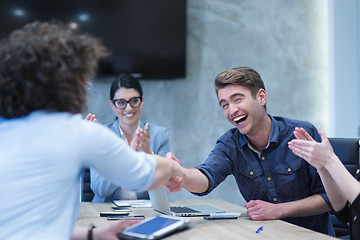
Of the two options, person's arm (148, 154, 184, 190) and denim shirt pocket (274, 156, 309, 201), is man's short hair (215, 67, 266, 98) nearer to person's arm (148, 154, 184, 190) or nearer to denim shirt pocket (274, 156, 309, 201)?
denim shirt pocket (274, 156, 309, 201)

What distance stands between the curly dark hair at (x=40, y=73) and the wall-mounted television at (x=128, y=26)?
8.48 feet

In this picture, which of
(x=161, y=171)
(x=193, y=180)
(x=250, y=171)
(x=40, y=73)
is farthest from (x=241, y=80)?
(x=40, y=73)

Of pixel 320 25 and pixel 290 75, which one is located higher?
pixel 320 25

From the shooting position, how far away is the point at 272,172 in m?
2.14

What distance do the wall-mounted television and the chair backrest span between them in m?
1.84

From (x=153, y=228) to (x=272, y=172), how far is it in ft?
3.47

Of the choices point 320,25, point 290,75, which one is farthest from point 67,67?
point 320,25

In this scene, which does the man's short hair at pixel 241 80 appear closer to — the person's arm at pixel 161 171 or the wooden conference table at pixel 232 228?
the wooden conference table at pixel 232 228

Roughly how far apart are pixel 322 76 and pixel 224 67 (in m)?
1.11

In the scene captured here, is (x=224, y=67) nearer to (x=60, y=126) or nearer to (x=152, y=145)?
(x=152, y=145)

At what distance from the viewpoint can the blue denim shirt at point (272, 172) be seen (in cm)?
212

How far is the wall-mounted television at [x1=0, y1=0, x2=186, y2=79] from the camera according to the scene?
3.58 meters

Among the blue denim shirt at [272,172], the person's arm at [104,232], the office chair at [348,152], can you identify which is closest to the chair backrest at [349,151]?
the office chair at [348,152]

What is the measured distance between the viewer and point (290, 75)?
14.1 ft
